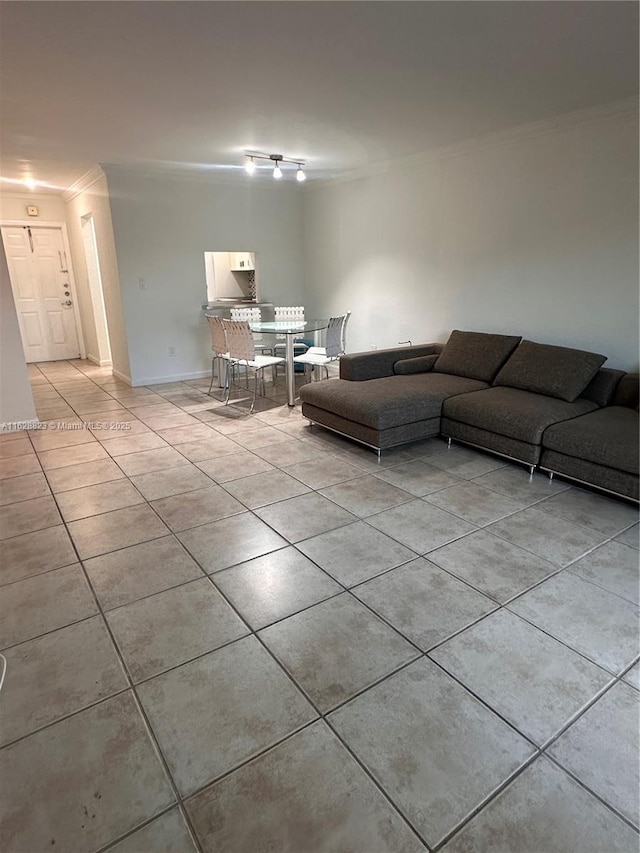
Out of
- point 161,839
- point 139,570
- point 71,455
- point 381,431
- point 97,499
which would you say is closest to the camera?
point 161,839

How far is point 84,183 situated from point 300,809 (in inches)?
261

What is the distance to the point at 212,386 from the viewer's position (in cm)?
598

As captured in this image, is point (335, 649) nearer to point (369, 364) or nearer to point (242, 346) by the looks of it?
point (369, 364)

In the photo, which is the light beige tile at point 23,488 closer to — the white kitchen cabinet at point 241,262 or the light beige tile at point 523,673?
the light beige tile at point 523,673

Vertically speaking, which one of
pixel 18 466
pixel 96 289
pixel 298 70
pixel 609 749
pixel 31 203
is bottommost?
pixel 609 749

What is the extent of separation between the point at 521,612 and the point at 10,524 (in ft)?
8.76

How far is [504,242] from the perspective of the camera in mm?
4234

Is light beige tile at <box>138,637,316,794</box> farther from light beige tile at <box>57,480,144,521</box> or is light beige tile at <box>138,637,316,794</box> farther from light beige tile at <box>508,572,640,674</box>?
light beige tile at <box>57,480,144,521</box>

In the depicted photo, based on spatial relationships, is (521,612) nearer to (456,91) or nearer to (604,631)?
(604,631)

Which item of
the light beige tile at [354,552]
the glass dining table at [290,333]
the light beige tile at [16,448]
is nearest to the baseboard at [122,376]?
the glass dining table at [290,333]

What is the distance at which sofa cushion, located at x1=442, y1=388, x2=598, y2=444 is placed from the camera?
3111 mm

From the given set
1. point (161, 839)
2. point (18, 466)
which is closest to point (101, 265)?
point (18, 466)

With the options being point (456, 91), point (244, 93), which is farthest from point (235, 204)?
point (456, 91)

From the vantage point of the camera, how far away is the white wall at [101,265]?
18.0 ft
